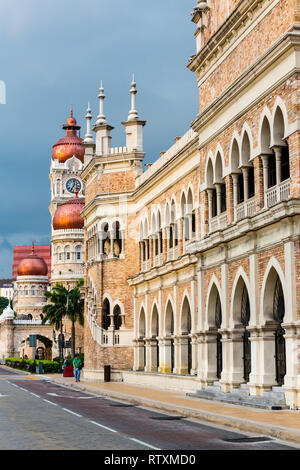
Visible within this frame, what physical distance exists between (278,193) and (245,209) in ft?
8.66

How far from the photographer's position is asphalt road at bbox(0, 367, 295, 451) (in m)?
15.4

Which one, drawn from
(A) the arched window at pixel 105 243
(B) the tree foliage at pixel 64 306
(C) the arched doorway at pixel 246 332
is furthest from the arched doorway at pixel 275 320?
(B) the tree foliage at pixel 64 306

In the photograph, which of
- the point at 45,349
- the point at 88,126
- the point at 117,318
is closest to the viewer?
the point at 117,318

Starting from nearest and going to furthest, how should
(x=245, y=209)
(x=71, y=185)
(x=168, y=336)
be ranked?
(x=245, y=209), (x=168, y=336), (x=71, y=185)

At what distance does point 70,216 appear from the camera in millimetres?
105438

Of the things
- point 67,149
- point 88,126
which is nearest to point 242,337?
point 88,126

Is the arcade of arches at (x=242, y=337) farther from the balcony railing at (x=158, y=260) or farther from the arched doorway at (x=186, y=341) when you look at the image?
the balcony railing at (x=158, y=260)

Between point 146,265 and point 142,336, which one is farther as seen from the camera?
point 142,336

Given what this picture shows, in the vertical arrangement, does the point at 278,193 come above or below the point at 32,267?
below

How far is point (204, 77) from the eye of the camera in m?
30.2

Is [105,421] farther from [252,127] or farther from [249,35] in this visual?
[249,35]

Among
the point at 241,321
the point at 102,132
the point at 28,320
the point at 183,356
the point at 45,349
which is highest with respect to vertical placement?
the point at 102,132

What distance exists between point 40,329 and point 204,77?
296 ft

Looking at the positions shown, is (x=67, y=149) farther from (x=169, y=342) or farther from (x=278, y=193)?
(x=278, y=193)
